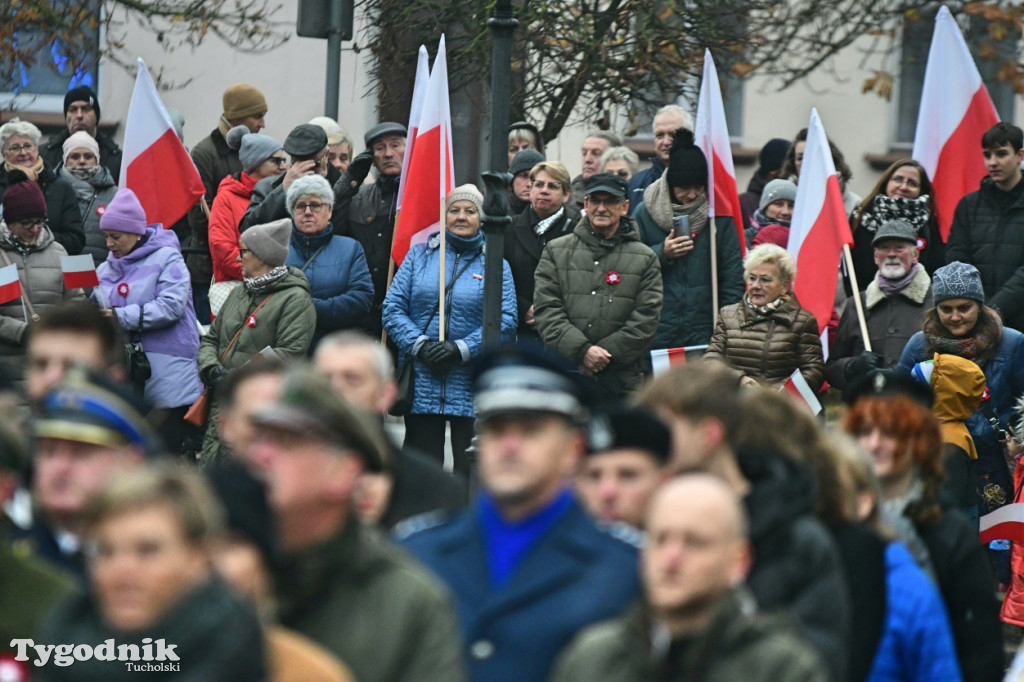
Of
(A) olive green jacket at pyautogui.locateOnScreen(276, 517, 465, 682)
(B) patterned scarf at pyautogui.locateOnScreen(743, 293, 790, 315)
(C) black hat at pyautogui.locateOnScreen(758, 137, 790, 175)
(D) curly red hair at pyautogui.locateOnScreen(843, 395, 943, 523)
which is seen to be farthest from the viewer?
(C) black hat at pyautogui.locateOnScreen(758, 137, 790, 175)

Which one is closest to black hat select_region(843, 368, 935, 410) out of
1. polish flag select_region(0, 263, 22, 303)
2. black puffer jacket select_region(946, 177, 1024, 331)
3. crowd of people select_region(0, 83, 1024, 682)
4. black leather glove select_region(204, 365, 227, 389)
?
crowd of people select_region(0, 83, 1024, 682)

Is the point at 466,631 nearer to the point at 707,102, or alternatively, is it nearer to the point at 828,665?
the point at 828,665

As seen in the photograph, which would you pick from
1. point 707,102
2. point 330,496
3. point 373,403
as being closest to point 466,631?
point 330,496

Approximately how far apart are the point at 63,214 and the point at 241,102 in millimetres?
1779

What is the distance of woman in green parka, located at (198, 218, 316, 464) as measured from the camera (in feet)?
28.6

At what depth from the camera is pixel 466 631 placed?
3.81 meters

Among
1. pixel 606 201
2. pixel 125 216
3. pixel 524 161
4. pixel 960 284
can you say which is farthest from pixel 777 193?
pixel 125 216

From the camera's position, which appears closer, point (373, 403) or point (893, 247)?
point (373, 403)

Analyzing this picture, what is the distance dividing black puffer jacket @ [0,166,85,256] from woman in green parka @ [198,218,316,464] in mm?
1721

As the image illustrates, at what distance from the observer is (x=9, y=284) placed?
9.03 m

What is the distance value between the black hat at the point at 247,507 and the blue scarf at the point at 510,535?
826 mm

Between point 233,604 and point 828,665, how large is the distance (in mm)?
1523

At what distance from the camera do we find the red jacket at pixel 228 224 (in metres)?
9.91

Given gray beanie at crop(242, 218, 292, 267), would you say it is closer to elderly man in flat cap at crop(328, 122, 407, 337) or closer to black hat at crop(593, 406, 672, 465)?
elderly man in flat cap at crop(328, 122, 407, 337)
